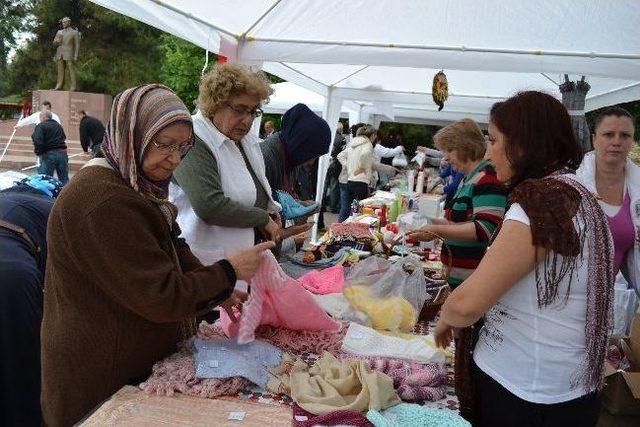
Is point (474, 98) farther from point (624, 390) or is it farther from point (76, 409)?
point (76, 409)

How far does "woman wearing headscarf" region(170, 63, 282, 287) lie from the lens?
210 cm

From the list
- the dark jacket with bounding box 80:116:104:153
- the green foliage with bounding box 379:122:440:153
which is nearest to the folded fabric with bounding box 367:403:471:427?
the dark jacket with bounding box 80:116:104:153

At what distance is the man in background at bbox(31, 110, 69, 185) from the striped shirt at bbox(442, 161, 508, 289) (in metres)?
8.59

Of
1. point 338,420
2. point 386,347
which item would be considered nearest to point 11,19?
point 386,347


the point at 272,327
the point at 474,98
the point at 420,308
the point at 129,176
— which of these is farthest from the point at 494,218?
the point at 474,98

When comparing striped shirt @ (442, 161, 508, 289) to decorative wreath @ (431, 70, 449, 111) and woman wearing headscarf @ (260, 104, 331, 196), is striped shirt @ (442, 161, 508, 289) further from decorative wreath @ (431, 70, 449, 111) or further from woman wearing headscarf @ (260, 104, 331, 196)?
decorative wreath @ (431, 70, 449, 111)

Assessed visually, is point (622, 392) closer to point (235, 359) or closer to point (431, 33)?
point (235, 359)

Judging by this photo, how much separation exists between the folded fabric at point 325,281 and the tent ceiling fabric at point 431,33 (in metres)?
1.83

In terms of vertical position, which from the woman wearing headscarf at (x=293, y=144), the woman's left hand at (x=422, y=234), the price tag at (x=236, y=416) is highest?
the woman wearing headscarf at (x=293, y=144)

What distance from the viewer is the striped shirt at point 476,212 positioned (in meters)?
2.37

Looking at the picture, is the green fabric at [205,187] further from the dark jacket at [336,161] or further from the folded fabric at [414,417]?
the dark jacket at [336,161]

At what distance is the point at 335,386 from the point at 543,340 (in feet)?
1.86

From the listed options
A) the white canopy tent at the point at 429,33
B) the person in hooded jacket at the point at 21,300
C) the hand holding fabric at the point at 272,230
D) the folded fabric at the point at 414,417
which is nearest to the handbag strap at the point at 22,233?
the person in hooded jacket at the point at 21,300

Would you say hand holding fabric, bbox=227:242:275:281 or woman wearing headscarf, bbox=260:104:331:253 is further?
woman wearing headscarf, bbox=260:104:331:253
